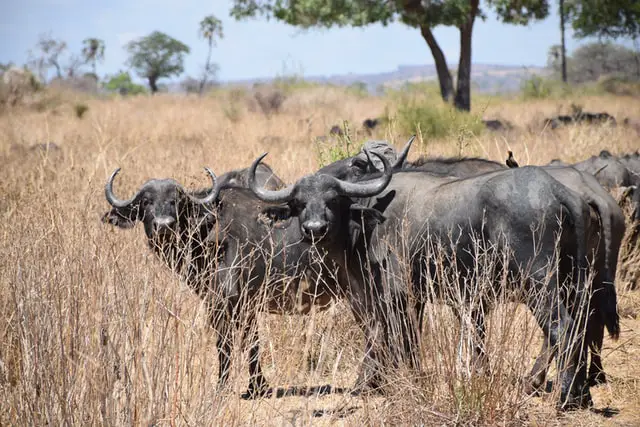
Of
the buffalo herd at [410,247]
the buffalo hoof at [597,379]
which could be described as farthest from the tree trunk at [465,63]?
the buffalo hoof at [597,379]

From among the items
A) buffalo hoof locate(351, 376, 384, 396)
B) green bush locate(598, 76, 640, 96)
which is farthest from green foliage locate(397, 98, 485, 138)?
green bush locate(598, 76, 640, 96)

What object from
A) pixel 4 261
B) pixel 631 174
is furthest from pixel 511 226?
pixel 631 174

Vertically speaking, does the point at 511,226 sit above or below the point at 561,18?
below

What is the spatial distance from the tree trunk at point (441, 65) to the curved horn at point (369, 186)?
17.9 m

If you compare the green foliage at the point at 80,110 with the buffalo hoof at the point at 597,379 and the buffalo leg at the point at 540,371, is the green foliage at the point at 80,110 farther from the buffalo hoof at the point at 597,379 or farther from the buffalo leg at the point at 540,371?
the buffalo leg at the point at 540,371

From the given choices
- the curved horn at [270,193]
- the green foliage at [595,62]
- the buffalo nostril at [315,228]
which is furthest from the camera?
the green foliage at [595,62]

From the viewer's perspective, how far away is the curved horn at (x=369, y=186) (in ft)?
17.9

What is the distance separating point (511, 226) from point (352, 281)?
4.83 feet

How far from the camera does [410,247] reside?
5070 millimetres

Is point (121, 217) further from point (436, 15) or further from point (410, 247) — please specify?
point (436, 15)

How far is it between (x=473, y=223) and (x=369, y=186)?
0.89 meters

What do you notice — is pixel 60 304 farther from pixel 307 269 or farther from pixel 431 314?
pixel 307 269

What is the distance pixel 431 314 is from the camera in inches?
162

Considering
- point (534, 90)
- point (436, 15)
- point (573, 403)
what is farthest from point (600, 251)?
point (534, 90)
